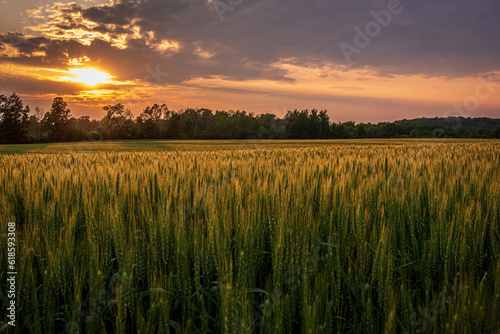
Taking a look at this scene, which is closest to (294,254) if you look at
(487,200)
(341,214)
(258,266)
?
(258,266)

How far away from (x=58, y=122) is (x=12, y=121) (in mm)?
7882

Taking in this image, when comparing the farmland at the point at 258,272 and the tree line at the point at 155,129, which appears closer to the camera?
the farmland at the point at 258,272

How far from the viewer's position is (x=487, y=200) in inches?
98.0

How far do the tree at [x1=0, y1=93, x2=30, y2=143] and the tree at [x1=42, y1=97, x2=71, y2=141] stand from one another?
389 cm

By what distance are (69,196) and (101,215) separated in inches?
28.4

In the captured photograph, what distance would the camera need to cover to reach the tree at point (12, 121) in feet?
189

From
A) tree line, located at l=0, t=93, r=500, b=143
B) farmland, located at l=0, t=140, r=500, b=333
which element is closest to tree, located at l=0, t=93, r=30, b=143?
tree line, located at l=0, t=93, r=500, b=143

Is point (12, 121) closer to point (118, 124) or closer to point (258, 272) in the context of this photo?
point (118, 124)

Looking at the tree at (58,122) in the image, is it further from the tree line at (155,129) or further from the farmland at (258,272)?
the farmland at (258,272)

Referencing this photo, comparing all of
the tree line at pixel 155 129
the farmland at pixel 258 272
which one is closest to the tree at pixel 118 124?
the tree line at pixel 155 129

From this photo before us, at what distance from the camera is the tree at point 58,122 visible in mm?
57569

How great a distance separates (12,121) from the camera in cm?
5975

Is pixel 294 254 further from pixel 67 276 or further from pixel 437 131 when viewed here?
pixel 437 131

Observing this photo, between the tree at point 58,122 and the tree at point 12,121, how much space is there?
3886 millimetres
